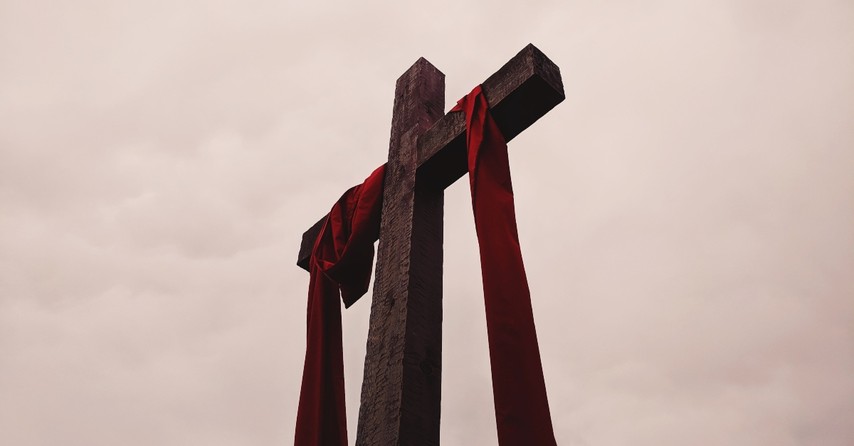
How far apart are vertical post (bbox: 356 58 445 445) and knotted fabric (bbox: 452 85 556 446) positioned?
32 cm

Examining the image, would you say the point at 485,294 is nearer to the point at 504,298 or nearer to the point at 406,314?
the point at 504,298

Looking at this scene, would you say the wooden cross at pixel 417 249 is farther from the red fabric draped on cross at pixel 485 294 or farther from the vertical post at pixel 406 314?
the red fabric draped on cross at pixel 485 294

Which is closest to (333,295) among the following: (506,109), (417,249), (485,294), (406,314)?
(417,249)

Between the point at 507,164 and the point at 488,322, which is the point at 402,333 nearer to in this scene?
the point at 488,322

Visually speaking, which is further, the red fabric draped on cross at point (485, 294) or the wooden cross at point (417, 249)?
the wooden cross at point (417, 249)

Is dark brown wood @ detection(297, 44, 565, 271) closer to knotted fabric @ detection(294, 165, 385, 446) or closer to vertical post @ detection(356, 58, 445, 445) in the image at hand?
vertical post @ detection(356, 58, 445, 445)

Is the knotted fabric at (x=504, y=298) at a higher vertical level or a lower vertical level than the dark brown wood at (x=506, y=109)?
lower

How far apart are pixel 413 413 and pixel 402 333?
0.28m

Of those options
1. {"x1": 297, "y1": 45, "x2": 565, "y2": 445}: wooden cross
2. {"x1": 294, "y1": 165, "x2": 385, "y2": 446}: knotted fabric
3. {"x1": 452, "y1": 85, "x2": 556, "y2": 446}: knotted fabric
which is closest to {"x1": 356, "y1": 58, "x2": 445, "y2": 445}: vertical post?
{"x1": 297, "y1": 45, "x2": 565, "y2": 445}: wooden cross

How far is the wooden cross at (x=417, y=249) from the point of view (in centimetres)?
190

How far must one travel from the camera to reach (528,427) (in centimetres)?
159

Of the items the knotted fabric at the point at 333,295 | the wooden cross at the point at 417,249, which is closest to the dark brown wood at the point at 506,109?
the wooden cross at the point at 417,249

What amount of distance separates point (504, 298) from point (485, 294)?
0.07 metres

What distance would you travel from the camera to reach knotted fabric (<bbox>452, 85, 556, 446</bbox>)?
5.31 feet
